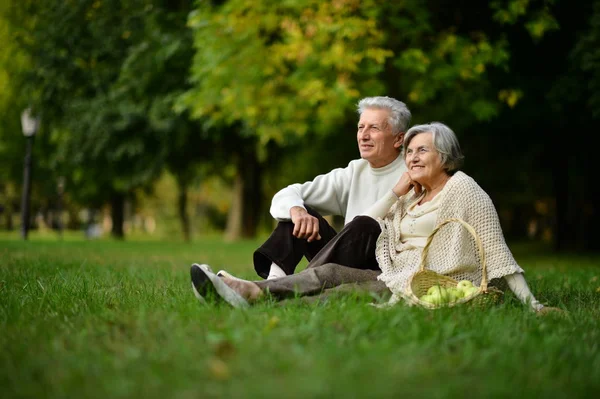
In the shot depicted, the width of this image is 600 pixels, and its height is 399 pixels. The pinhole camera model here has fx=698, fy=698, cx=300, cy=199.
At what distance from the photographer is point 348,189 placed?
557 cm

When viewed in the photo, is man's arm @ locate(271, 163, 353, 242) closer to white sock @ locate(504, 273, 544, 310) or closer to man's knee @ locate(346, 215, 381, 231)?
man's knee @ locate(346, 215, 381, 231)

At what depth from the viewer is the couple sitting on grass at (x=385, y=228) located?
177 inches

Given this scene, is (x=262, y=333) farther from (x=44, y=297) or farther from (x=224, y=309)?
(x=44, y=297)

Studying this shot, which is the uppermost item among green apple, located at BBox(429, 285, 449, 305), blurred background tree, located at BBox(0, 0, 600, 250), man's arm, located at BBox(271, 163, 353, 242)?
blurred background tree, located at BBox(0, 0, 600, 250)

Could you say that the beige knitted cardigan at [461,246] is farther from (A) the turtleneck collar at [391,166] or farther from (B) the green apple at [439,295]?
(A) the turtleneck collar at [391,166]

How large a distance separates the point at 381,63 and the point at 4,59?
38.9 feet

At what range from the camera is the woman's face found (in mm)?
4734

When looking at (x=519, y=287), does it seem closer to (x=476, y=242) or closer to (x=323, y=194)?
(x=476, y=242)

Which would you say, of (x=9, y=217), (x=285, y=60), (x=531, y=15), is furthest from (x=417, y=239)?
(x=9, y=217)

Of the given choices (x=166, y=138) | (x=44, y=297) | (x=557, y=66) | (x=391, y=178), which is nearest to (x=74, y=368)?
(x=44, y=297)

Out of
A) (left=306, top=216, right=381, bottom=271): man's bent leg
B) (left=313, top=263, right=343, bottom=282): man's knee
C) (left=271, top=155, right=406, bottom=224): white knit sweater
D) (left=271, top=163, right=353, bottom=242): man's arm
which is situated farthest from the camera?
(left=271, top=155, right=406, bottom=224): white knit sweater

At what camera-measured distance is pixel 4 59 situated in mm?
18281

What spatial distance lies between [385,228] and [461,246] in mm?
623

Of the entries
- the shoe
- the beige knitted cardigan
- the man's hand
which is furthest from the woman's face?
the shoe
